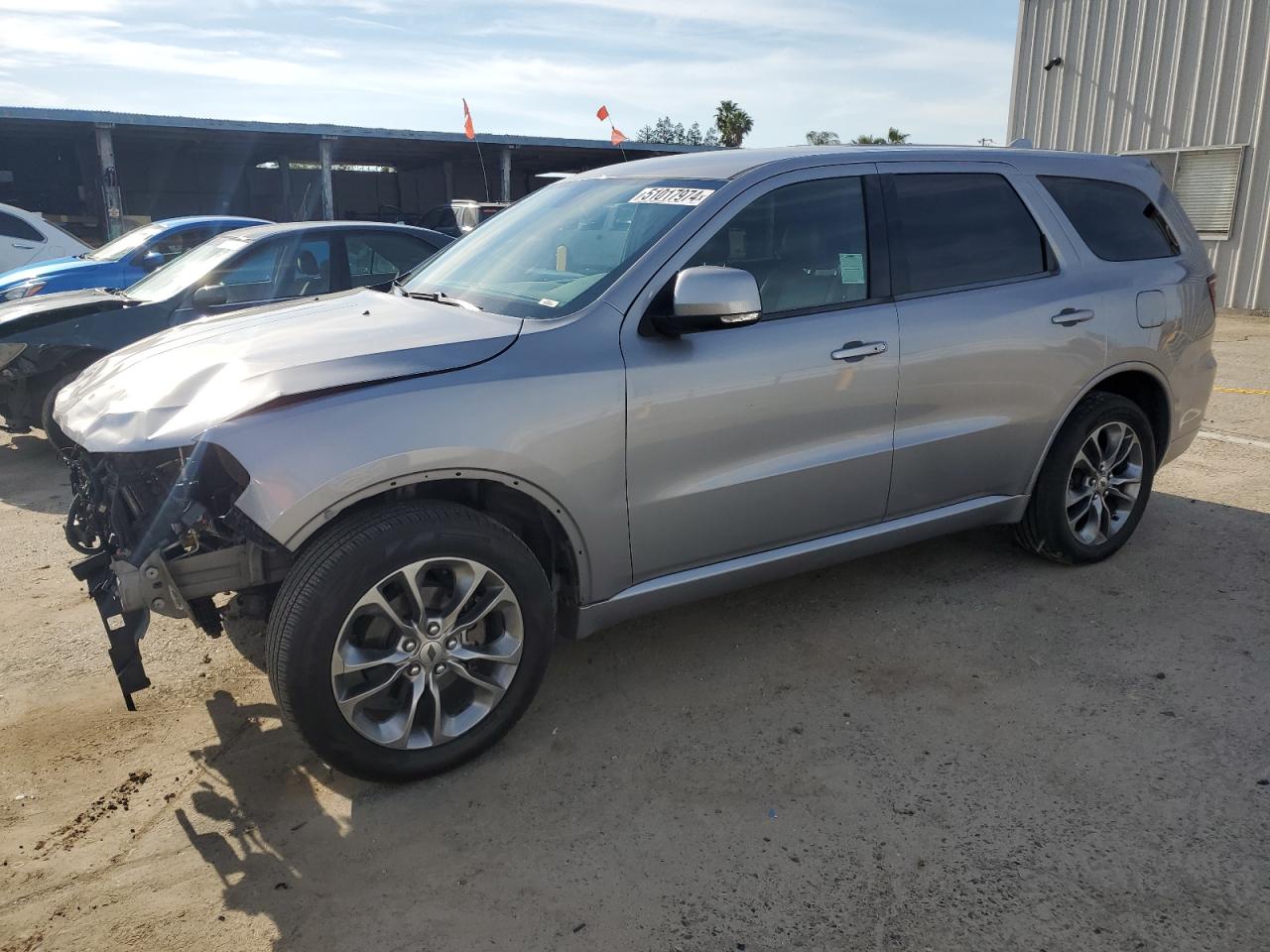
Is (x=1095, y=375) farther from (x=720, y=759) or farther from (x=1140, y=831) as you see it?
(x=720, y=759)

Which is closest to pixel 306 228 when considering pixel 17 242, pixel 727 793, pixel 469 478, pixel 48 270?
pixel 48 270

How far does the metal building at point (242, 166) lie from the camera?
1975cm

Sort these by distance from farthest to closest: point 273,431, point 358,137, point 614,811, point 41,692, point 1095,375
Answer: point 358,137 → point 1095,375 → point 41,692 → point 614,811 → point 273,431

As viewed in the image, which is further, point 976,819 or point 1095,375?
point 1095,375

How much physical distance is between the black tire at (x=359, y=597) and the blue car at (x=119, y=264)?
22.0 feet

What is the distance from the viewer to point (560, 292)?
3314 millimetres

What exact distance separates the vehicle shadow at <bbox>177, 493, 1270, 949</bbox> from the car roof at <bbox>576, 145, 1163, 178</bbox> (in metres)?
1.83

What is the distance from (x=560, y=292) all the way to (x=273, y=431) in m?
1.11

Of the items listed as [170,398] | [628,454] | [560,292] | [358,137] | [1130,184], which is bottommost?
[628,454]

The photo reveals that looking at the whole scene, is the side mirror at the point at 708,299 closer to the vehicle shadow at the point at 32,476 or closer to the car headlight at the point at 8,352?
the vehicle shadow at the point at 32,476

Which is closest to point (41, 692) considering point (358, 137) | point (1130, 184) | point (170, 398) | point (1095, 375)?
point (170, 398)

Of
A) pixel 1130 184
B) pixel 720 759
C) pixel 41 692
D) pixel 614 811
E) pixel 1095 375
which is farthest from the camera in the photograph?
pixel 1130 184

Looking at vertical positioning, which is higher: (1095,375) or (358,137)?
(358,137)

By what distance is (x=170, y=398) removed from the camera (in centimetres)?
292
